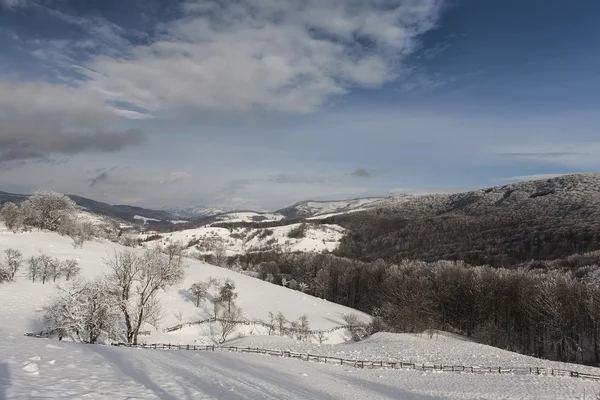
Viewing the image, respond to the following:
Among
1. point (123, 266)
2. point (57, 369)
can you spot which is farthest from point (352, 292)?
point (57, 369)

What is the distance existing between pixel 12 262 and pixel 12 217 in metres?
46.8

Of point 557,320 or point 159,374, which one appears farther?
point 557,320

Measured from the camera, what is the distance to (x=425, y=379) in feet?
102

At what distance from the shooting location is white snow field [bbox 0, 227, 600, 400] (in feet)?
48.7

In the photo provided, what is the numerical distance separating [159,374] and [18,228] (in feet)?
357

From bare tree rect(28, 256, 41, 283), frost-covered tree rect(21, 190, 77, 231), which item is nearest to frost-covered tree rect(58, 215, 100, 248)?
frost-covered tree rect(21, 190, 77, 231)

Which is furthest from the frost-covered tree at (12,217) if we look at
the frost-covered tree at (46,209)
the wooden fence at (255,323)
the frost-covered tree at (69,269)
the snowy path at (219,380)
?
the snowy path at (219,380)

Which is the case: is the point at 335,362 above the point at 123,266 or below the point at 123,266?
below

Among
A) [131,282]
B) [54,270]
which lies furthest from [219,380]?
[54,270]

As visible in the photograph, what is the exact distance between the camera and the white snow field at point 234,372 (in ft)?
48.7

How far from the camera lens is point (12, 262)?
6862 cm

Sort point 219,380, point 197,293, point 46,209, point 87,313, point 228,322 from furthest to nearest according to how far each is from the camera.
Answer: point 46,209
point 197,293
point 228,322
point 87,313
point 219,380

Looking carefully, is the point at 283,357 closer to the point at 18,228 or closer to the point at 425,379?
the point at 425,379

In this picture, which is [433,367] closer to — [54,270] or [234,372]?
[234,372]
